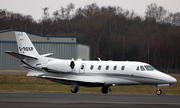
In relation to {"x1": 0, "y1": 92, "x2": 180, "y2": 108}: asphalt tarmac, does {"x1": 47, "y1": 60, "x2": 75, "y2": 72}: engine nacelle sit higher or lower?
higher

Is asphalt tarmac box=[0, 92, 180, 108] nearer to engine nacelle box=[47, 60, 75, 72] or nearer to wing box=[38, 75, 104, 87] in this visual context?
wing box=[38, 75, 104, 87]

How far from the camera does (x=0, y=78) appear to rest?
4172 cm

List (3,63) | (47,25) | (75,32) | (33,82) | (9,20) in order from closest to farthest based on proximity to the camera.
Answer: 1. (33,82)
2. (3,63)
3. (75,32)
4. (9,20)
5. (47,25)

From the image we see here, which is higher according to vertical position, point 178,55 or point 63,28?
point 63,28

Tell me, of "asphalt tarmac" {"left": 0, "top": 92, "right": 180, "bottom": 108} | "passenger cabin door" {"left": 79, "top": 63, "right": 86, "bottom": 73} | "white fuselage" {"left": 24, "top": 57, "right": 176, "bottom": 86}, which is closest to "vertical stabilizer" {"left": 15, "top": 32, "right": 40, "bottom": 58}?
"white fuselage" {"left": 24, "top": 57, "right": 176, "bottom": 86}

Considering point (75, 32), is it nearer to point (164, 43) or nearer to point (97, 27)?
point (97, 27)

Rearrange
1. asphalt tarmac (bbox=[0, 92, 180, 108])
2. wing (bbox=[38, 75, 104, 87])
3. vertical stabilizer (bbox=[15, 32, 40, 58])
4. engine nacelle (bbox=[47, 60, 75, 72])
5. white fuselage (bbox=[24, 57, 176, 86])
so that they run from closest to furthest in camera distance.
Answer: asphalt tarmac (bbox=[0, 92, 180, 108]) < white fuselage (bbox=[24, 57, 176, 86]) < wing (bbox=[38, 75, 104, 87]) < engine nacelle (bbox=[47, 60, 75, 72]) < vertical stabilizer (bbox=[15, 32, 40, 58])

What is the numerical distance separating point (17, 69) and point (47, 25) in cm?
4354

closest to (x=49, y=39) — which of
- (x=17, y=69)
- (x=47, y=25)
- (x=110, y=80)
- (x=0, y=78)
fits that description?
(x=17, y=69)

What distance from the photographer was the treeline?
245ft

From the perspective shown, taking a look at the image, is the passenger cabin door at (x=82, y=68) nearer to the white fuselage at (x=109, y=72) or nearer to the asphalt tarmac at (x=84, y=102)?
the white fuselage at (x=109, y=72)

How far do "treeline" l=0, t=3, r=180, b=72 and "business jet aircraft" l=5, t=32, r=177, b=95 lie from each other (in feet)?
140

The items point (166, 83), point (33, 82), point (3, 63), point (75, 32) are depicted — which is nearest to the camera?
point (166, 83)

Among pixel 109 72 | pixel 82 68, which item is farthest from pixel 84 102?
pixel 82 68
